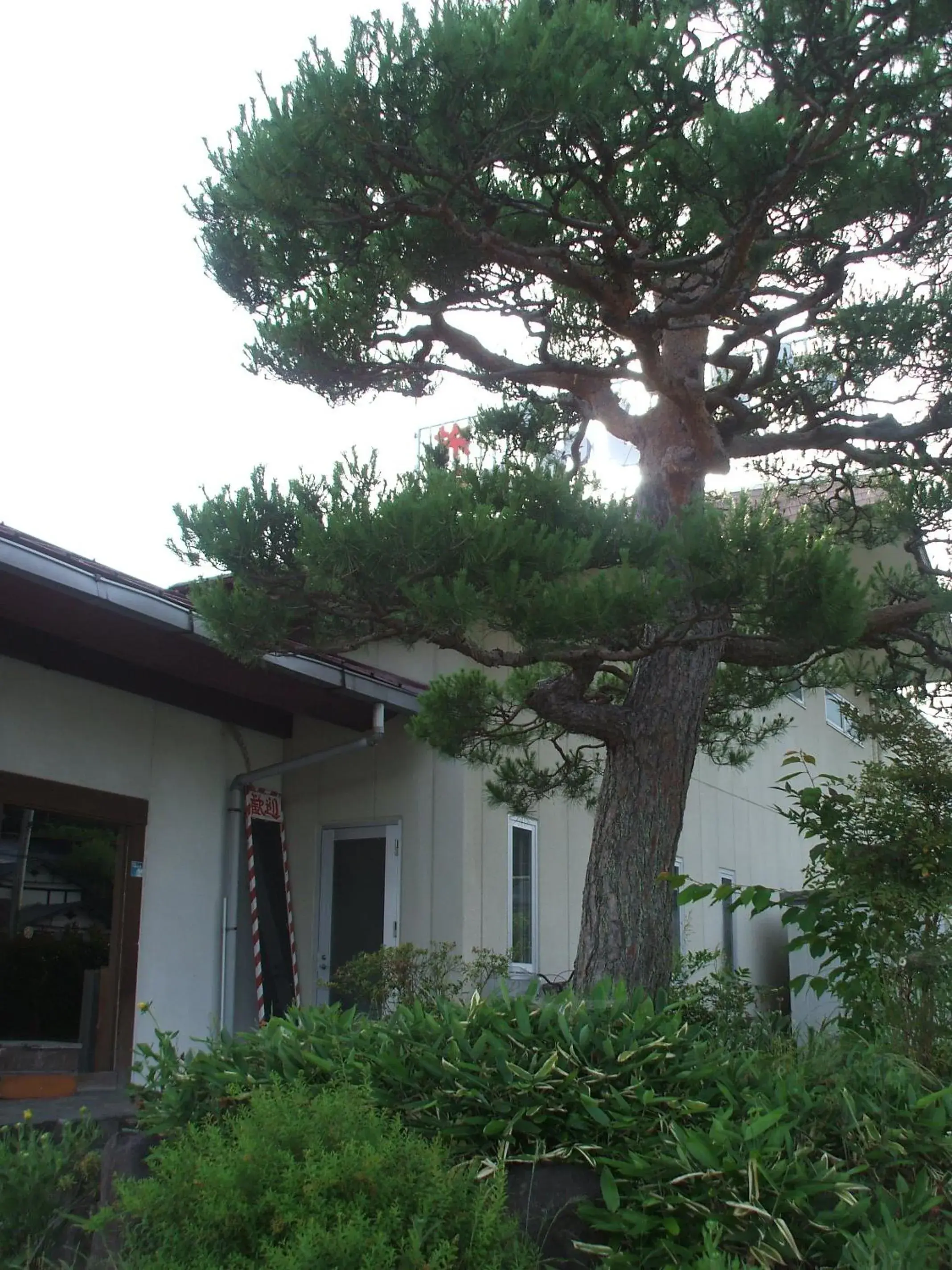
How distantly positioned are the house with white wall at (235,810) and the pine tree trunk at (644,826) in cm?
272

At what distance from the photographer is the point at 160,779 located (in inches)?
356

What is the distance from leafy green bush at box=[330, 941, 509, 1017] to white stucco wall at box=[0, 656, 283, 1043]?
1.17m

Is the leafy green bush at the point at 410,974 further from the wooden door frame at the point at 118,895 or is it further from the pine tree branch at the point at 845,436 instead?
the pine tree branch at the point at 845,436

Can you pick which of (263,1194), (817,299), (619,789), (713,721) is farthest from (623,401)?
(263,1194)

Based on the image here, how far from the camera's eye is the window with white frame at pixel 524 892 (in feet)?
32.1

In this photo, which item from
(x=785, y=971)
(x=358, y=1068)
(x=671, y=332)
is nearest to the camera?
(x=358, y=1068)

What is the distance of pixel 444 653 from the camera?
10141 millimetres

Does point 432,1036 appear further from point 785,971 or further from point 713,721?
point 785,971

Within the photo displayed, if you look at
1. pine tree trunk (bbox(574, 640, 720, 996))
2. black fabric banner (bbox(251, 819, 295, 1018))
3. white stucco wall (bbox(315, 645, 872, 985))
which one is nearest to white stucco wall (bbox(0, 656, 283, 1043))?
black fabric banner (bbox(251, 819, 295, 1018))

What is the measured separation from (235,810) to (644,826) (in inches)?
184

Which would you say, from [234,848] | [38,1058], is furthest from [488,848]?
[38,1058]

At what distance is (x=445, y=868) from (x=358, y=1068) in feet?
19.3

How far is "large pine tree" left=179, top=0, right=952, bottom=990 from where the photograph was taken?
191 inches

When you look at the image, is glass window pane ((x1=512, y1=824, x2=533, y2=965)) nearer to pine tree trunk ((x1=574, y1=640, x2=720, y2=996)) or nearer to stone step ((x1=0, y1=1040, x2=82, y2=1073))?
stone step ((x1=0, y1=1040, x2=82, y2=1073))
